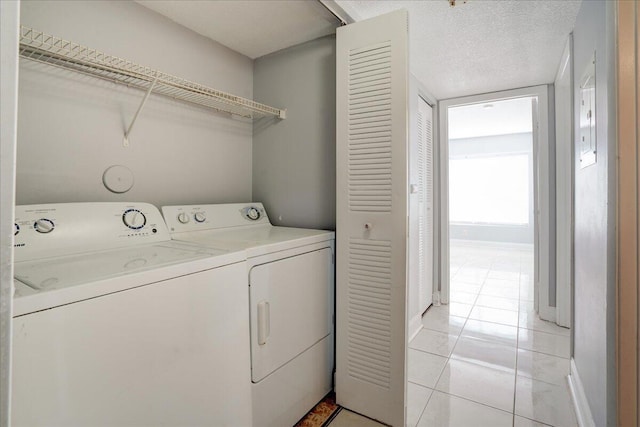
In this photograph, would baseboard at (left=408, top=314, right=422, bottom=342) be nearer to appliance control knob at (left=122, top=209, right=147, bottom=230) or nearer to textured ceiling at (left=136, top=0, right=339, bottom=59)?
appliance control knob at (left=122, top=209, right=147, bottom=230)

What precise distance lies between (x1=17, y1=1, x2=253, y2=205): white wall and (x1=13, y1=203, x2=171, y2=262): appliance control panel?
0.17 metres

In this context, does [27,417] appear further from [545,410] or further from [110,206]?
[545,410]

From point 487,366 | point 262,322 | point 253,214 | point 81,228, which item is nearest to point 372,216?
point 262,322

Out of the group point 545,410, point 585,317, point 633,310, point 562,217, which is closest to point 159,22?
point 633,310

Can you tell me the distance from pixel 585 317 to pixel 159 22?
2.76 meters

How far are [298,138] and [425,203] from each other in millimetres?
1591

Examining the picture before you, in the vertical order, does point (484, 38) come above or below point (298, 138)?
above

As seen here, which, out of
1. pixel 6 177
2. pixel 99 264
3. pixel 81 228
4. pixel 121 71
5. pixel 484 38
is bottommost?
pixel 99 264

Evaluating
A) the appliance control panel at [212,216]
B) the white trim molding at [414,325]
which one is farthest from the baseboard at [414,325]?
the appliance control panel at [212,216]

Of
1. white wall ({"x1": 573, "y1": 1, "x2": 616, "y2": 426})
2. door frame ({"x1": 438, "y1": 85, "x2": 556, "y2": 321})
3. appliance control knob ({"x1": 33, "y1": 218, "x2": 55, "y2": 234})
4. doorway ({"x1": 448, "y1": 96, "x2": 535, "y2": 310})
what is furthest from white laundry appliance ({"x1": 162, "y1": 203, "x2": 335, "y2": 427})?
doorway ({"x1": 448, "y1": 96, "x2": 535, "y2": 310})

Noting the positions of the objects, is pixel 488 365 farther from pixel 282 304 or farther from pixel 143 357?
pixel 143 357

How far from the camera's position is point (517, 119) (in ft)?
17.1

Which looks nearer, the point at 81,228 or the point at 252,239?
the point at 81,228

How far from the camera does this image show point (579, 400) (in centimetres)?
169
